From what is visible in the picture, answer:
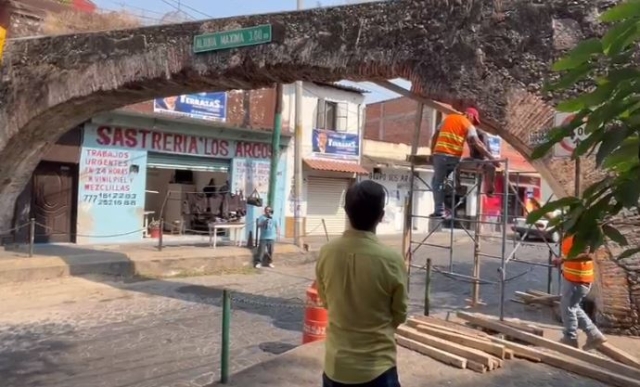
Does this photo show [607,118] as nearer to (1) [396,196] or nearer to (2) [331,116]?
(2) [331,116]

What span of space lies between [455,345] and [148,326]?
4.61 metres

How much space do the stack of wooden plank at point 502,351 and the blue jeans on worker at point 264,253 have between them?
894 cm

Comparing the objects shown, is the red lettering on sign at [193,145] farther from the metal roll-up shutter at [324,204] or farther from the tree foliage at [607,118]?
the tree foliage at [607,118]

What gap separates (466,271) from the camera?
Result: 618 inches

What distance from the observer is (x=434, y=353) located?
20.8ft

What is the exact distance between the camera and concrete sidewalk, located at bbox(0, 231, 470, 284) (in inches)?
501

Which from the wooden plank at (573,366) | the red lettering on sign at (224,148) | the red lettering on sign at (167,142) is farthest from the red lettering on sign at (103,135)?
the wooden plank at (573,366)

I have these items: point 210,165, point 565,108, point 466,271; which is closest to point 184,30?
point 565,108

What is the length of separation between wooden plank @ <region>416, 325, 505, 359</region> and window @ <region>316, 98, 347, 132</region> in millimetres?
18053

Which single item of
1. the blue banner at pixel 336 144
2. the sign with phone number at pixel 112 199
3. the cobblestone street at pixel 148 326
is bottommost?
the cobblestone street at pixel 148 326

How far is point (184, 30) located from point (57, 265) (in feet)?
20.1

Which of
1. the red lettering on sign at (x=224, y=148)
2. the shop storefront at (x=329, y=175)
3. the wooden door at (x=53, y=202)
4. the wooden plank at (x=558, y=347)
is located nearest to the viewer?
the wooden plank at (x=558, y=347)

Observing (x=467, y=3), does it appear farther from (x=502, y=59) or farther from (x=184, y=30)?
(x=184, y=30)

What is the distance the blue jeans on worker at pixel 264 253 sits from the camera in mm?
15930
